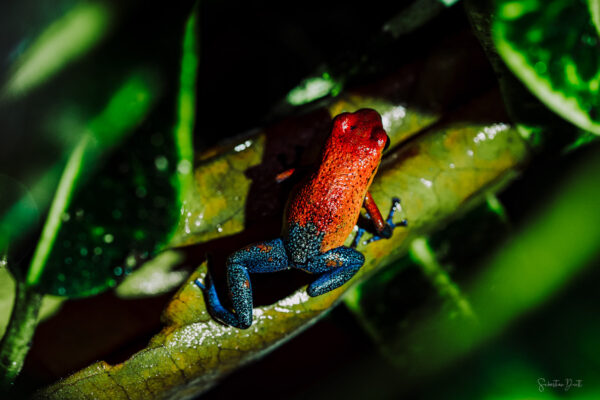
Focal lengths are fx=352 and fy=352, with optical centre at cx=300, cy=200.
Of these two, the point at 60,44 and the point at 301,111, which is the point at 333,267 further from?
the point at 60,44

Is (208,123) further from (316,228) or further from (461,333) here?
(461,333)

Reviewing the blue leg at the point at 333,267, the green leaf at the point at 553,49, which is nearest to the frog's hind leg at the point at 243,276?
the blue leg at the point at 333,267

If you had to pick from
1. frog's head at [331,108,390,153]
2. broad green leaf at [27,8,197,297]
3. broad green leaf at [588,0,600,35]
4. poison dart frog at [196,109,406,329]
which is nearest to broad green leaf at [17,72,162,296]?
broad green leaf at [27,8,197,297]

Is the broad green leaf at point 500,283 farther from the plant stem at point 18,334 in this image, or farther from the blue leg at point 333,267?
the plant stem at point 18,334

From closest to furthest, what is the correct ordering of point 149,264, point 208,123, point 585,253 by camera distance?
1. point 149,264
2. point 585,253
3. point 208,123

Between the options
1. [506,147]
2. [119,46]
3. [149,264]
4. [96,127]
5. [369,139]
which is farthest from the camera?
[149,264]

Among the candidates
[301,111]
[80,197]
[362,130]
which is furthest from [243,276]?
[301,111]

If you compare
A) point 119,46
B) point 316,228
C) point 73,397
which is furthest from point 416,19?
point 73,397
